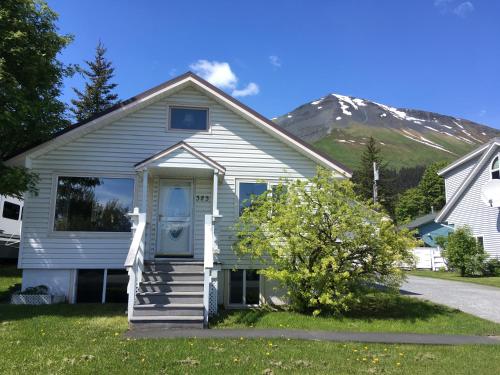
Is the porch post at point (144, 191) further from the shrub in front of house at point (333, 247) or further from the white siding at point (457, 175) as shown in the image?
the white siding at point (457, 175)

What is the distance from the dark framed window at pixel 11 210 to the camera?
2155 cm

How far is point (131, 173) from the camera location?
39.3 ft

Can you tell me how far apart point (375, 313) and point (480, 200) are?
17476mm

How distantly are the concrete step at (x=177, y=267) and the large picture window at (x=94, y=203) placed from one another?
6.30ft

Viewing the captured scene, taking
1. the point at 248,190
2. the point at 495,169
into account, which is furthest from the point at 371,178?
the point at 248,190

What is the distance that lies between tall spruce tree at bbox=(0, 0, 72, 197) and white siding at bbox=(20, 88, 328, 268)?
0.98 metres

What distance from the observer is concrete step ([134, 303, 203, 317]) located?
28.7 feet

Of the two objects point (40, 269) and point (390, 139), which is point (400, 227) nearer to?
point (40, 269)

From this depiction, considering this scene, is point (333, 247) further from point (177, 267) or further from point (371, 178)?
point (371, 178)

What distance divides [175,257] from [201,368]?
19.7ft

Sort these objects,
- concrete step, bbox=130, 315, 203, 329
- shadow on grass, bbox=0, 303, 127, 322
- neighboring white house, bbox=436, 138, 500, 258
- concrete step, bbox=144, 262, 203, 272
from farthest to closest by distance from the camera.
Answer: neighboring white house, bbox=436, 138, 500, 258 → concrete step, bbox=144, 262, 203, 272 → shadow on grass, bbox=0, 303, 127, 322 → concrete step, bbox=130, 315, 203, 329

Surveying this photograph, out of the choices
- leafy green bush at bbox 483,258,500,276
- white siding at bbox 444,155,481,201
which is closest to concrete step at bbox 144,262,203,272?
leafy green bush at bbox 483,258,500,276

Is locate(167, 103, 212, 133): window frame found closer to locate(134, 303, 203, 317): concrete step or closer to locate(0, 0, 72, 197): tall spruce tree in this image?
locate(0, 0, 72, 197): tall spruce tree

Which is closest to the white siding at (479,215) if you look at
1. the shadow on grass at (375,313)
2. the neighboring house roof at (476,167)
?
the neighboring house roof at (476,167)
